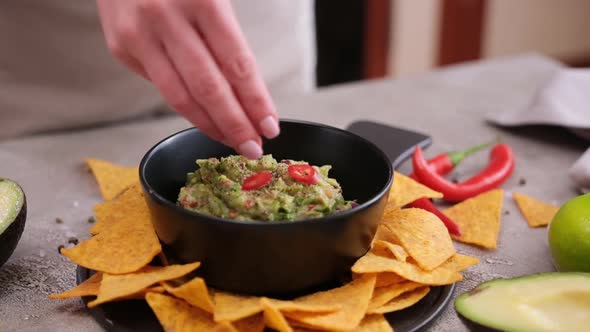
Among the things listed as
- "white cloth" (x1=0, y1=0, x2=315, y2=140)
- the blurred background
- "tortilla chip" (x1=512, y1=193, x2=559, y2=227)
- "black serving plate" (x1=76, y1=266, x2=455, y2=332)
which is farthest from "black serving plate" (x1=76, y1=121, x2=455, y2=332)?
the blurred background

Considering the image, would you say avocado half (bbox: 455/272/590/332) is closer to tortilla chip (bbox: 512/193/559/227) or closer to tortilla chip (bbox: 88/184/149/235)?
tortilla chip (bbox: 512/193/559/227)

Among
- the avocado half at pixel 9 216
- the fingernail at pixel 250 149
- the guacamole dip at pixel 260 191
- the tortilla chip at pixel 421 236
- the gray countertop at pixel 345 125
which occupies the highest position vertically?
the fingernail at pixel 250 149

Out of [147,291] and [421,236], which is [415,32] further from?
[147,291]

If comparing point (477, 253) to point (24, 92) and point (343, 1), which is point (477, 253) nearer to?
point (24, 92)

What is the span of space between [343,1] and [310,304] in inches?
137

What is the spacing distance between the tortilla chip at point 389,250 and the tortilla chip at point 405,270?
0.7 inches

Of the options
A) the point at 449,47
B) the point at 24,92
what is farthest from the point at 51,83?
the point at 449,47

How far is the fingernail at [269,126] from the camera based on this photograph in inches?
49.2

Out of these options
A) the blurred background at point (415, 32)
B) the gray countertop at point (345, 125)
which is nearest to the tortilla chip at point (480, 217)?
the gray countertop at point (345, 125)

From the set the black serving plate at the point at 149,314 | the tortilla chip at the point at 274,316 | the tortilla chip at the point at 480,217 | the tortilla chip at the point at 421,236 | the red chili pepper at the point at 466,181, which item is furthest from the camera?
the red chili pepper at the point at 466,181

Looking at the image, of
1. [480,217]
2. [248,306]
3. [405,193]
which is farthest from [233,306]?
[480,217]

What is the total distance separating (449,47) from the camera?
15.4ft

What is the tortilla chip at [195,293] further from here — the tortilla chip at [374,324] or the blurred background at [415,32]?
the blurred background at [415,32]

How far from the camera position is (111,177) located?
6.03 feet
